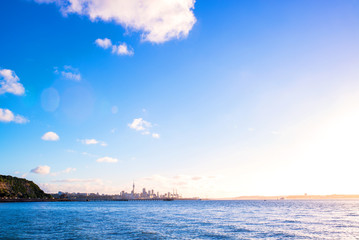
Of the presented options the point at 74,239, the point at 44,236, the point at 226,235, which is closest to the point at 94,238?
the point at 74,239

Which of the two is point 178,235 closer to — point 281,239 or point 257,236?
point 257,236

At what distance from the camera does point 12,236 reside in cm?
3772

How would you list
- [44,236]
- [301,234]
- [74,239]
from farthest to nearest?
[301,234] < [44,236] < [74,239]

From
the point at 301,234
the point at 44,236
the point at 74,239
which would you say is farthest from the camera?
the point at 301,234

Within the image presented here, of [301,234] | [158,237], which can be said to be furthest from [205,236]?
[301,234]

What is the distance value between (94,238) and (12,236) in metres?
13.9

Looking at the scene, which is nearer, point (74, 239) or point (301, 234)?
point (74, 239)

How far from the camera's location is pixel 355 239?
36.8 m

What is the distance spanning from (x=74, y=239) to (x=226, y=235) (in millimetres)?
24477

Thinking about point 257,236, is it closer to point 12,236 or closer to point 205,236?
point 205,236

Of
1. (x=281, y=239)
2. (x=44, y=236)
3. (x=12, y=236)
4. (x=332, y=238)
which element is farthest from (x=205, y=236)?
(x=12, y=236)

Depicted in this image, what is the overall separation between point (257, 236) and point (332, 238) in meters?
11.9

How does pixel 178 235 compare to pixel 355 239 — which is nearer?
pixel 355 239

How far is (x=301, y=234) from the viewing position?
134 ft
